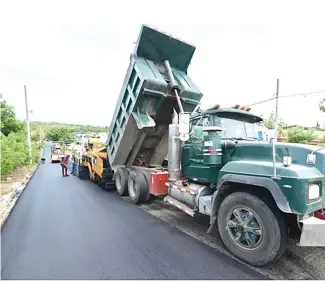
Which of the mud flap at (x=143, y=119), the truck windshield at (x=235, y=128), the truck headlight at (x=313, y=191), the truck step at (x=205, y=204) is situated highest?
the mud flap at (x=143, y=119)

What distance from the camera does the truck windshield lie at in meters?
3.95

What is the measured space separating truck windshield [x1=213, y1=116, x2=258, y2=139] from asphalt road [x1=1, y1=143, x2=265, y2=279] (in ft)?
6.16

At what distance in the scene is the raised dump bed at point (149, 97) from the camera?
5008 mm

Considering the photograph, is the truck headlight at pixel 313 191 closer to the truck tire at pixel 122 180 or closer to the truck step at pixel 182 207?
the truck step at pixel 182 207

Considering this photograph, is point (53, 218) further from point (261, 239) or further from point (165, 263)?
point (261, 239)

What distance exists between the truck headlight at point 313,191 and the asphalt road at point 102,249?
1.08 meters

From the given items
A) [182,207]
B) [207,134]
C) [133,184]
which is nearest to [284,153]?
[207,134]

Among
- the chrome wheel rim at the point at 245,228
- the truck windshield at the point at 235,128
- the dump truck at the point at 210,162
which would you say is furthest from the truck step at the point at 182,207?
the truck windshield at the point at 235,128

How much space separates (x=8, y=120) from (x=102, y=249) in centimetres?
1776

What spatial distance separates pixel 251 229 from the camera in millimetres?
2838

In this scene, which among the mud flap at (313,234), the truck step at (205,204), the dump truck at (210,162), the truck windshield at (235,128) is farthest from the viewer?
the truck windshield at (235,128)

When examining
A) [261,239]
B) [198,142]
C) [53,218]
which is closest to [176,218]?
[198,142]

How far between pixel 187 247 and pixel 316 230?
1.70 metres

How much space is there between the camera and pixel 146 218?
469 cm
